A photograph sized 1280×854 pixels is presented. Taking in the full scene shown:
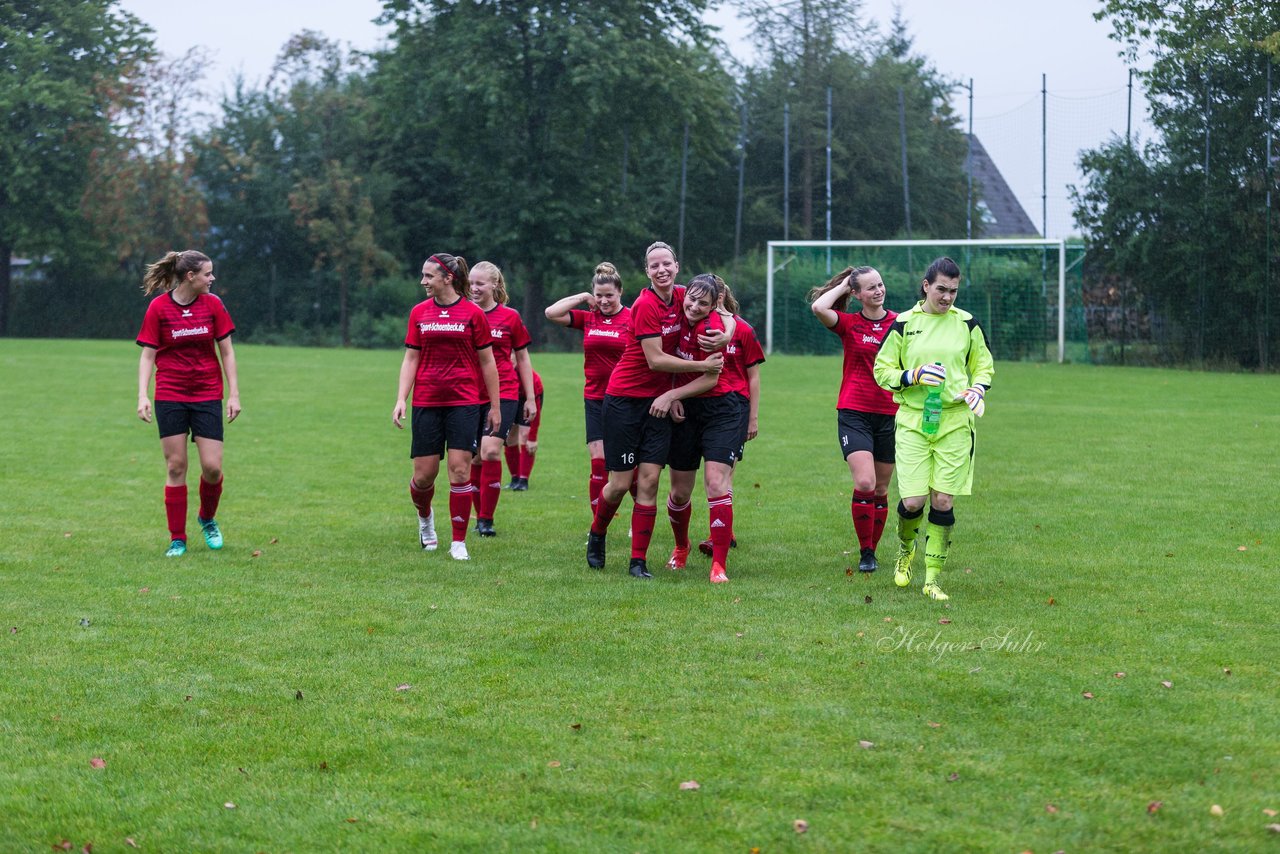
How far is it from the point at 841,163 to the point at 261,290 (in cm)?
1956

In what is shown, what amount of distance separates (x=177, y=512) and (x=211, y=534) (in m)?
0.33

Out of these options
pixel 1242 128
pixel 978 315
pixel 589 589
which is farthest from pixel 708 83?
pixel 589 589

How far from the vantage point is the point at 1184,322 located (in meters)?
30.0

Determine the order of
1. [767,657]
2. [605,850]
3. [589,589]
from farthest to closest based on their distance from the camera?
[589,589] < [767,657] < [605,850]

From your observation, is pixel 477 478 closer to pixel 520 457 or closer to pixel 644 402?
→ pixel 520 457

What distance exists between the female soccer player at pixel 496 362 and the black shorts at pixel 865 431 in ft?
8.04

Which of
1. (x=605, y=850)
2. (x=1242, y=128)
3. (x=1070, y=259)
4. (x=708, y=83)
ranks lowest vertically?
(x=605, y=850)

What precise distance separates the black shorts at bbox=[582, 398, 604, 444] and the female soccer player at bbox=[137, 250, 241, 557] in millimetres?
2479

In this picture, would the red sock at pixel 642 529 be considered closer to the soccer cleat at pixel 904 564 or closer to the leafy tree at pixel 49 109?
the soccer cleat at pixel 904 564

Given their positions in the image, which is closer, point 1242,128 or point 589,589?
point 589,589

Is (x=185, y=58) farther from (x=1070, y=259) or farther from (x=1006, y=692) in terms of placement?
(x=1006, y=692)

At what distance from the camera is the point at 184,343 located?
9.09 meters

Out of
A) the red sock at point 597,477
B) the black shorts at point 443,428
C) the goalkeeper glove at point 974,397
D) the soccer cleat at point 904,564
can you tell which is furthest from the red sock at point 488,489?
the goalkeeper glove at point 974,397

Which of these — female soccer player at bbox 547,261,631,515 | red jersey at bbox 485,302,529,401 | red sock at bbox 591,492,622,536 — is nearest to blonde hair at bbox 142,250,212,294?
red jersey at bbox 485,302,529,401
